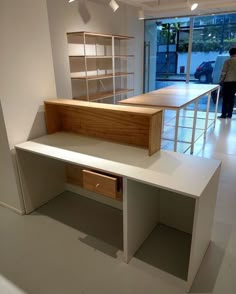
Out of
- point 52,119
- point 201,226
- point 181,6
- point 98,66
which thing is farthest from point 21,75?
point 181,6

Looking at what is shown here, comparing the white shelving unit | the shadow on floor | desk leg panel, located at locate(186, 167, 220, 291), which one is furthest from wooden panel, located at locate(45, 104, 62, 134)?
the white shelving unit

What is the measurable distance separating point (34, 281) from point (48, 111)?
143cm

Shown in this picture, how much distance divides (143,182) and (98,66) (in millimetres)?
4125

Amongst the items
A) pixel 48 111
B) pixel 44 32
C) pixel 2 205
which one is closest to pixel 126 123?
pixel 48 111

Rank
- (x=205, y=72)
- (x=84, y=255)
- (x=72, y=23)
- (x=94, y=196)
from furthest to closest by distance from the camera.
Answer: (x=205, y=72)
(x=72, y=23)
(x=94, y=196)
(x=84, y=255)

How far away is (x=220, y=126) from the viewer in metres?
5.14

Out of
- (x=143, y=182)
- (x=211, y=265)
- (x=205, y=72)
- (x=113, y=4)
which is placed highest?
(x=113, y=4)

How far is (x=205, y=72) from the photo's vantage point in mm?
6125

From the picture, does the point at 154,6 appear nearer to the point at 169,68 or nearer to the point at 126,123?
the point at 169,68

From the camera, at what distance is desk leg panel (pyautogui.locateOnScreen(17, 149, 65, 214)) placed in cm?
228

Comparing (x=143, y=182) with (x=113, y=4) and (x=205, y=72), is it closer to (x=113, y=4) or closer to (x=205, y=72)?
(x=113, y=4)

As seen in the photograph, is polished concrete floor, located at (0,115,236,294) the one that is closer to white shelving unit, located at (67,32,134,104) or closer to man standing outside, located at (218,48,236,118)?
white shelving unit, located at (67,32,134,104)

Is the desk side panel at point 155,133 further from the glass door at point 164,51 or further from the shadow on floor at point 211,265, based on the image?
the glass door at point 164,51

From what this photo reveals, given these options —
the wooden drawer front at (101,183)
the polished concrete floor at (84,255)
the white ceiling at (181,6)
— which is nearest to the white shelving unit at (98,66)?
the white ceiling at (181,6)
